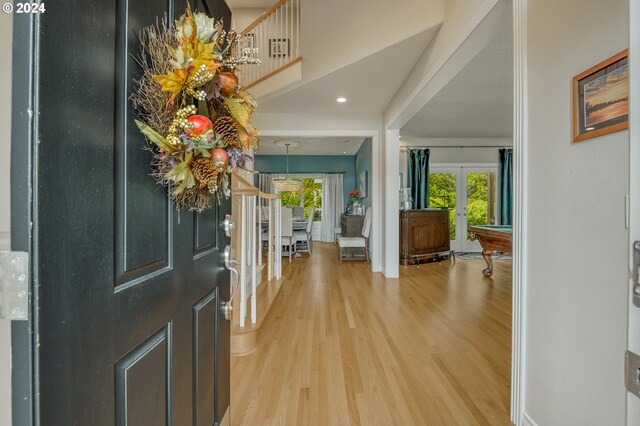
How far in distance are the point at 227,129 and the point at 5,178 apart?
1.70 ft

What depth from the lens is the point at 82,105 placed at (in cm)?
A: 54

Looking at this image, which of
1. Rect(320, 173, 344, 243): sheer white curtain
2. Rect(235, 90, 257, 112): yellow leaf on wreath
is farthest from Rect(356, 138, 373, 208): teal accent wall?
Rect(235, 90, 257, 112): yellow leaf on wreath

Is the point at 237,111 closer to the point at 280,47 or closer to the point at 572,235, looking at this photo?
the point at 572,235

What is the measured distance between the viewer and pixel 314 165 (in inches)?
365

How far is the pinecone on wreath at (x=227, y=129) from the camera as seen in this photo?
88 cm

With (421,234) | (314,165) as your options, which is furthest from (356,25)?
(314,165)

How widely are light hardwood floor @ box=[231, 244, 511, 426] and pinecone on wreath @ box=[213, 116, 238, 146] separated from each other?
57.0 inches

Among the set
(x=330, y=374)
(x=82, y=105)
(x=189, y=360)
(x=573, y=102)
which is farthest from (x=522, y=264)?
(x=82, y=105)

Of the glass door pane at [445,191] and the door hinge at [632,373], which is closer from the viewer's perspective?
the door hinge at [632,373]

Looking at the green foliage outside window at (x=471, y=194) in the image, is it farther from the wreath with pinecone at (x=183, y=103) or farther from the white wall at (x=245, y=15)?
the wreath with pinecone at (x=183, y=103)

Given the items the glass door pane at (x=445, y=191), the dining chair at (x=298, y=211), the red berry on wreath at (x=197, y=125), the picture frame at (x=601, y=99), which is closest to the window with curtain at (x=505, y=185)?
the glass door pane at (x=445, y=191)

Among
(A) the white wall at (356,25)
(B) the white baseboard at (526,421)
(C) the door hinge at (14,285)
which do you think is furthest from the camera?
(A) the white wall at (356,25)

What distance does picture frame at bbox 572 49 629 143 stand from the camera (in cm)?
102

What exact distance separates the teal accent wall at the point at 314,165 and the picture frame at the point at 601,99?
8031mm
